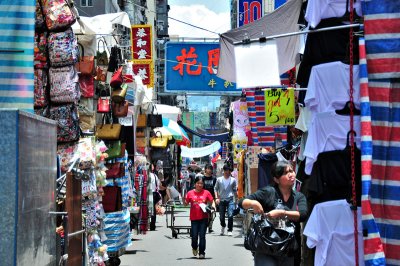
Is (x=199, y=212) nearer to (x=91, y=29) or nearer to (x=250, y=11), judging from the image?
(x=91, y=29)

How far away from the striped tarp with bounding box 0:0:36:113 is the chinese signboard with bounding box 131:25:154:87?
20035mm

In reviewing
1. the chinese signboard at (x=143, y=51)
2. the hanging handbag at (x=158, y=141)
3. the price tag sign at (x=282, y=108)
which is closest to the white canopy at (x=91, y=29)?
the price tag sign at (x=282, y=108)

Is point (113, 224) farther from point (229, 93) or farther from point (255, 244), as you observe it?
point (229, 93)

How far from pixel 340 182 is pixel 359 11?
1585mm

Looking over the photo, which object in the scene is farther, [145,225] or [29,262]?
[145,225]

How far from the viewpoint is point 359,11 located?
696cm

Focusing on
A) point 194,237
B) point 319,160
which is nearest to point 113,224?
point 194,237

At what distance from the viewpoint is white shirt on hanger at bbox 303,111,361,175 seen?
6.87m

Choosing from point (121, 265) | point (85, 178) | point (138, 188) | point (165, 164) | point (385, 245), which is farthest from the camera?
point (165, 164)

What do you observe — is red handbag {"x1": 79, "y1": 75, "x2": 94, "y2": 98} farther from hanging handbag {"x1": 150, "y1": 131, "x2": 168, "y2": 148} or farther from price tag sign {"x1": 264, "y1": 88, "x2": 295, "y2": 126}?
hanging handbag {"x1": 150, "y1": 131, "x2": 168, "y2": 148}

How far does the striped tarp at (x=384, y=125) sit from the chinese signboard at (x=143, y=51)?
71.5 ft

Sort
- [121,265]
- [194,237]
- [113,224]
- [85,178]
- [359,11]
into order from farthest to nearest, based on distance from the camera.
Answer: [194,237] < [121,265] < [113,224] < [85,178] < [359,11]

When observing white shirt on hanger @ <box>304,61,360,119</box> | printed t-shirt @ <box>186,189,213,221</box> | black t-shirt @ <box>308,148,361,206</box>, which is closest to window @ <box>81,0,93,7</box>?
printed t-shirt @ <box>186,189,213,221</box>

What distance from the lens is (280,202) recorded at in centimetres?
805
